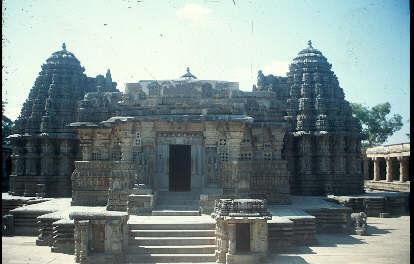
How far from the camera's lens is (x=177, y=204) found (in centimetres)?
1744

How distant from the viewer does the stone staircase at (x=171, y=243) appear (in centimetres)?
1282

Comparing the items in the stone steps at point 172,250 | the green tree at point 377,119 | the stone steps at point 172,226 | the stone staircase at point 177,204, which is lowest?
the stone steps at point 172,250

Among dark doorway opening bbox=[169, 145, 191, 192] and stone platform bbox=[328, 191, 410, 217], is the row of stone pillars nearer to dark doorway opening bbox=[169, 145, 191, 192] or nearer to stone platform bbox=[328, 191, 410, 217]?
stone platform bbox=[328, 191, 410, 217]

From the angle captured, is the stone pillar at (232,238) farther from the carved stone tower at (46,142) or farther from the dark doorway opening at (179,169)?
the carved stone tower at (46,142)

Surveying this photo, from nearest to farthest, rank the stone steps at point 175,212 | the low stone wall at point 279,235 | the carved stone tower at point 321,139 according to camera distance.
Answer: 1. the low stone wall at point 279,235
2. the stone steps at point 175,212
3. the carved stone tower at point 321,139

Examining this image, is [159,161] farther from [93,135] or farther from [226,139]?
[93,135]

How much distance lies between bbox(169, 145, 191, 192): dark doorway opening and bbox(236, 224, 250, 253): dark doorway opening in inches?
290

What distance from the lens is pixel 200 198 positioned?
16.6 meters

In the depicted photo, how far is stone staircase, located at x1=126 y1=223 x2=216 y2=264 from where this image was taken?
42.1 ft

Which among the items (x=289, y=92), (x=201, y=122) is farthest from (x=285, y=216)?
(x=289, y=92)

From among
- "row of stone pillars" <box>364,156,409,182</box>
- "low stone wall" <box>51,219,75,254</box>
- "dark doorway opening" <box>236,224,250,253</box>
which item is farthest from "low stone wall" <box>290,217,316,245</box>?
"row of stone pillars" <box>364,156,409,182</box>

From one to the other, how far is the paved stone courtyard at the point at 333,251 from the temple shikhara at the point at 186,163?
0.64 metres

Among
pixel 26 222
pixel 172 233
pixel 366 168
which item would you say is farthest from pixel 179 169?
pixel 366 168

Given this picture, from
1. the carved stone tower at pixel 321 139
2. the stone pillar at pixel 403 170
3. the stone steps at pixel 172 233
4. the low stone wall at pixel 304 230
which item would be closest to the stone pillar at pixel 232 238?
the stone steps at pixel 172 233
